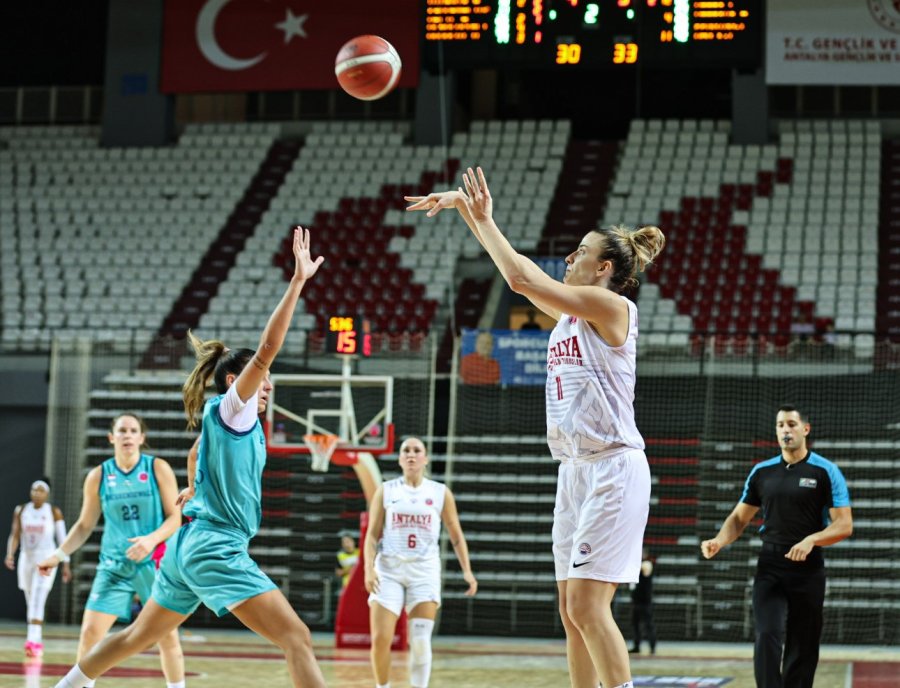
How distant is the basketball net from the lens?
1455 cm

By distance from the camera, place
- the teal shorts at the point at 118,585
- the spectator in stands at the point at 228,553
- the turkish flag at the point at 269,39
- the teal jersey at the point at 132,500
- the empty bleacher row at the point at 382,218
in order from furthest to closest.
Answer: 1. the turkish flag at the point at 269,39
2. the empty bleacher row at the point at 382,218
3. the teal jersey at the point at 132,500
4. the teal shorts at the point at 118,585
5. the spectator in stands at the point at 228,553

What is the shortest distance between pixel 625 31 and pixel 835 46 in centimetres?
524

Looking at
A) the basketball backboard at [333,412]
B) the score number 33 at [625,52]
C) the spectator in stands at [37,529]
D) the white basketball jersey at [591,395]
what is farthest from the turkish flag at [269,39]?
the white basketball jersey at [591,395]

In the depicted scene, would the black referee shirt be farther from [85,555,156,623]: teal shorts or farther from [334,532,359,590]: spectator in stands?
[334,532,359,590]: spectator in stands

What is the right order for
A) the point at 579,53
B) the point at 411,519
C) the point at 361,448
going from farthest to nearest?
1. the point at 579,53
2. the point at 361,448
3. the point at 411,519

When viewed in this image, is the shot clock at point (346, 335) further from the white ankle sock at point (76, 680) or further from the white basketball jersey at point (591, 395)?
the white basketball jersey at point (591, 395)

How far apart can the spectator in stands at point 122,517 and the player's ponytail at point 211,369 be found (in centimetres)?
197

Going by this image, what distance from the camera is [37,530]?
15.4 m

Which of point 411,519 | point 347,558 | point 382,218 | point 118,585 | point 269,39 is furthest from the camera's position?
point 269,39

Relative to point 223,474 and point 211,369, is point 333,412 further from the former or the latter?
point 223,474

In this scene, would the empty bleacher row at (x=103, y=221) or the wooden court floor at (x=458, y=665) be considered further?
the empty bleacher row at (x=103, y=221)

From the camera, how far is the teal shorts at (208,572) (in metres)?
5.50

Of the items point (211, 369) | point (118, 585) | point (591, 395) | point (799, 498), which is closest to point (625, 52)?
point (799, 498)

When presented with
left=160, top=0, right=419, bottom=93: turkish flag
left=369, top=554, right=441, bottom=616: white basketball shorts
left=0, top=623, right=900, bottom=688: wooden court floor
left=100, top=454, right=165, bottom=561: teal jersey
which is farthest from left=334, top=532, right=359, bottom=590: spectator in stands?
left=160, top=0, right=419, bottom=93: turkish flag
